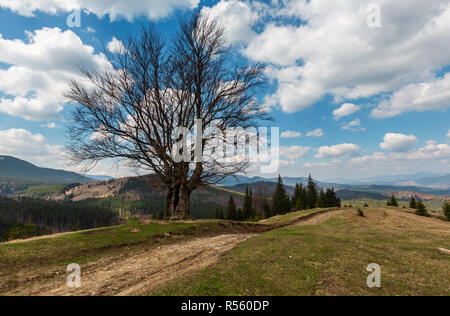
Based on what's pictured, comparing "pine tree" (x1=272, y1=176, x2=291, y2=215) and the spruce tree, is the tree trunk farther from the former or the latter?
"pine tree" (x1=272, y1=176, x2=291, y2=215)

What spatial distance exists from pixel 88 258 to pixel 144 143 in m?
8.93

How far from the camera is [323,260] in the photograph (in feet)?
20.4

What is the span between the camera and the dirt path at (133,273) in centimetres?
463

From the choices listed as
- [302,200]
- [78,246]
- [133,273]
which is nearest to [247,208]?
[302,200]

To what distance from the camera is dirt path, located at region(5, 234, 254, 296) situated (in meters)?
4.63

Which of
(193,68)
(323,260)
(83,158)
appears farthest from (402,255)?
(83,158)

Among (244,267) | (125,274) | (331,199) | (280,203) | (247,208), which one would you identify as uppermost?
(244,267)

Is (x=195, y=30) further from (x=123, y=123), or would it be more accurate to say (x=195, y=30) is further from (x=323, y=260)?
(x=323, y=260)

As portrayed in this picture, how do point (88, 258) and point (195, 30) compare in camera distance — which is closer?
point (88, 258)

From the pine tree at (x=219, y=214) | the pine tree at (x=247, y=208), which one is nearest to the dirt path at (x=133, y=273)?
the pine tree at (x=247, y=208)

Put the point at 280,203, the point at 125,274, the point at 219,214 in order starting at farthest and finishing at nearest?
the point at 219,214
the point at 280,203
the point at 125,274

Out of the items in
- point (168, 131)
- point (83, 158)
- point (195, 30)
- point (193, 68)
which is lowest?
point (83, 158)

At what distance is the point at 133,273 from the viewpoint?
18.7ft

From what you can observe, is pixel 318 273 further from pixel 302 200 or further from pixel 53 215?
pixel 53 215
